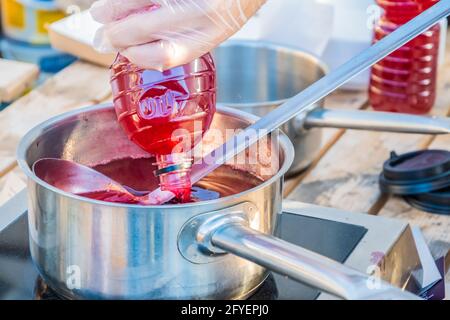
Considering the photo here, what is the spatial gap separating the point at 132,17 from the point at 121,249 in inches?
8.1

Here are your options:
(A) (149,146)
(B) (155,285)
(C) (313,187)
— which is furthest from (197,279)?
(C) (313,187)

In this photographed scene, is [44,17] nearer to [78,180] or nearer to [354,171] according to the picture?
[354,171]

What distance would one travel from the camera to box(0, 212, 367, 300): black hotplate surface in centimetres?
81

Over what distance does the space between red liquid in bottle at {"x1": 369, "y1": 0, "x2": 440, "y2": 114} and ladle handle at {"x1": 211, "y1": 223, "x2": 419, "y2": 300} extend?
0.66 m

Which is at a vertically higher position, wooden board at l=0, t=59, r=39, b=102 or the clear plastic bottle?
the clear plastic bottle

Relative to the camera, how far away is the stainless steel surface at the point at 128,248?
71 cm

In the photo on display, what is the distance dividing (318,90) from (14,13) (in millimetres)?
1400

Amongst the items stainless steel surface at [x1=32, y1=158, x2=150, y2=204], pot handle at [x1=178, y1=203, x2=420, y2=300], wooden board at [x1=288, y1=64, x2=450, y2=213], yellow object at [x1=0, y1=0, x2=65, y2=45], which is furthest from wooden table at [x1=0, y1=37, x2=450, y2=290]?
yellow object at [x1=0, y1=0, x2=65, y2=45]

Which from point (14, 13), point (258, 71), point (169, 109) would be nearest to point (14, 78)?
point (258, 71)

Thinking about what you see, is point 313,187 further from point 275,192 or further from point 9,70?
point 9,70

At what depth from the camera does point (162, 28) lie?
76 cm

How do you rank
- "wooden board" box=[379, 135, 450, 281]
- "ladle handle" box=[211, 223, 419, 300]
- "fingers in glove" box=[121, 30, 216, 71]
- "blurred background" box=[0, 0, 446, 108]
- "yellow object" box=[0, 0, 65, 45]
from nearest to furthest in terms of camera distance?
"ladle handle" box=[211, 223, 419, 300] → "fingers in glove" box=[121, 30, 216, 71] → "wooden board" box=[379, 135, 450, 281] → "blurred background" box=[0, 0, 446, 108] → "yellow object" box=[0, 0, 65, 45]

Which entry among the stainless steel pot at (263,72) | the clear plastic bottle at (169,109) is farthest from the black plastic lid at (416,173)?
the clear plastic bottle at (169,109)

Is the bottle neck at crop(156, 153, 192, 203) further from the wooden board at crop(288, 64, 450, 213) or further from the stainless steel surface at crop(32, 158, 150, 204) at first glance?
the wooden board at crop(288, 64, 450, 213)
